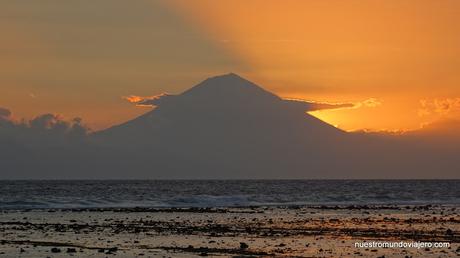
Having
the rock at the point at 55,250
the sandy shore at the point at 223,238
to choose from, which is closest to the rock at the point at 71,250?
the sandy shore at the point at 223,238

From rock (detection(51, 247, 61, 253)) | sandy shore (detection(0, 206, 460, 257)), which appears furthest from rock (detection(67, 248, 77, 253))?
rock (detection(51, 247, 61, 253))

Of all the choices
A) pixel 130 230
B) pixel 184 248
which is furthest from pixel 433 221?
pixel 184 248

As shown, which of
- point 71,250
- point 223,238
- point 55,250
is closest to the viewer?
point 55,250

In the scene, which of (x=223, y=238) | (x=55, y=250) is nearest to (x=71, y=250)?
(x=55, y=250)

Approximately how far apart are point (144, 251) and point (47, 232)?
430 inches

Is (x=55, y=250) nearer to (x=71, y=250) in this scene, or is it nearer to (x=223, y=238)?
(x=71, y=250)

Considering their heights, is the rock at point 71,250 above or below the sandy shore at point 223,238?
below

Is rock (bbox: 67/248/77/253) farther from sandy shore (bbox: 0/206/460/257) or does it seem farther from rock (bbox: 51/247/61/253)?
rock (bbox: 51/247/61/253)

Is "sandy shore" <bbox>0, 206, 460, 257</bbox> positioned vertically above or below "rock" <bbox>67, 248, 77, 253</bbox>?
above

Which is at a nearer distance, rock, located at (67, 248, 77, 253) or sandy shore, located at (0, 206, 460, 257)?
sandy shore, located at (0, 206, 460, 257)

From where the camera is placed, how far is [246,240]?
32750mm

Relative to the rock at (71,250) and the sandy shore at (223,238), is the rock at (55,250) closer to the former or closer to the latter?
the sandy shore at (223,238)

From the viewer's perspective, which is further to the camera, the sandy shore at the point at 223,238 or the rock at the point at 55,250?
the rock at the point at 55,250

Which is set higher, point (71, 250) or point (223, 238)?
point (223, 238)
